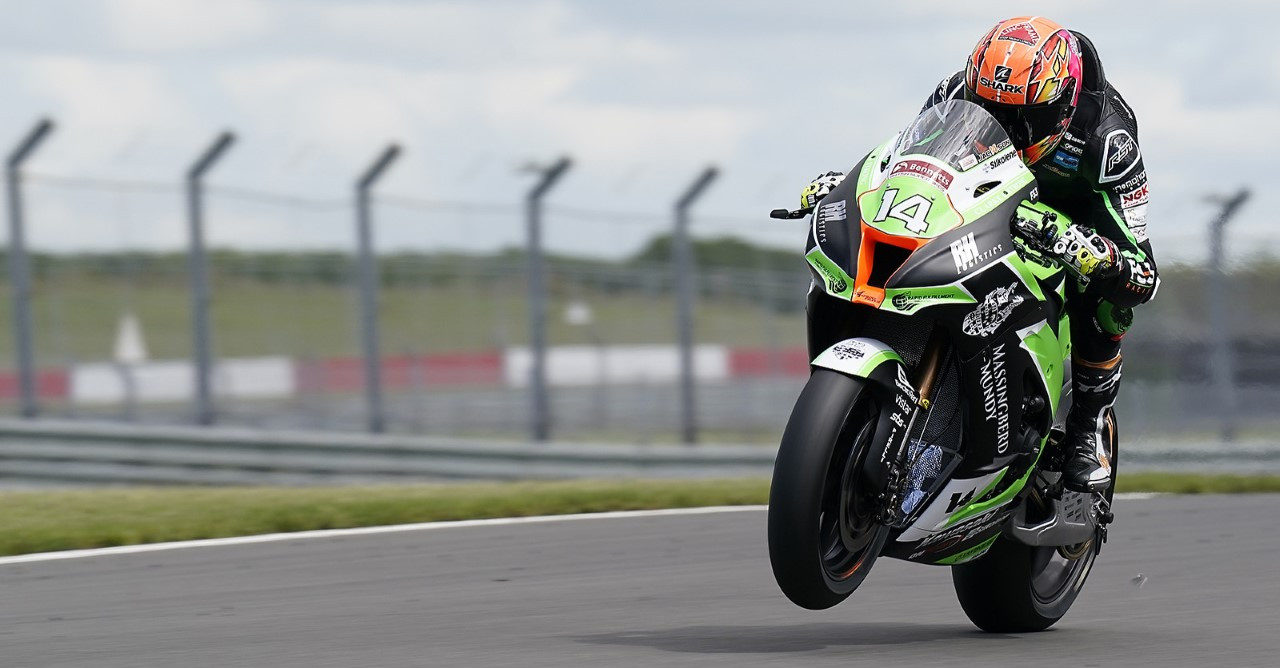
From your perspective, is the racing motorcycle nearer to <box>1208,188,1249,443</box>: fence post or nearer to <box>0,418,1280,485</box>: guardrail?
<box>0,418,1280,485</box>: guardrail

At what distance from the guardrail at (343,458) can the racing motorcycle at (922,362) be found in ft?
26.5

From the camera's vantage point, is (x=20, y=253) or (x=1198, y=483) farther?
(x=20, y=253)

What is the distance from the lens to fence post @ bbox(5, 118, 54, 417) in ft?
49.8

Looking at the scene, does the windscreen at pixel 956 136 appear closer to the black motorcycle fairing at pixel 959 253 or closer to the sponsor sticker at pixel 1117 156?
the black motorcycle fairing at pixel 959 253

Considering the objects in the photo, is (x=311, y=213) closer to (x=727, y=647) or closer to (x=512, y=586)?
(x=512, y=586)

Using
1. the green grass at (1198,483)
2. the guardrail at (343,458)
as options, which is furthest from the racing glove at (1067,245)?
the guardrail at (343,458)

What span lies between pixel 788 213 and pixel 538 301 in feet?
29.6

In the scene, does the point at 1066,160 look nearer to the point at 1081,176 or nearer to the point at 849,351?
the point at 1081,176

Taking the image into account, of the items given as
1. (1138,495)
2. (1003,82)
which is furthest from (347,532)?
(1138,495)

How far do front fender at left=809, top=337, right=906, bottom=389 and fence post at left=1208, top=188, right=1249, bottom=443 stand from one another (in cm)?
936

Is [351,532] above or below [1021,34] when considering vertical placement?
below

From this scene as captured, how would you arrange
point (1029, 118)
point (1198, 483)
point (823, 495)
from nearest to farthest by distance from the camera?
point (823, 495) → point (1029, 118) → point (1198, 483)

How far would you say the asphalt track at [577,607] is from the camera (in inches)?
206

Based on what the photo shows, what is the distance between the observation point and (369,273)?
1502 centimetres
